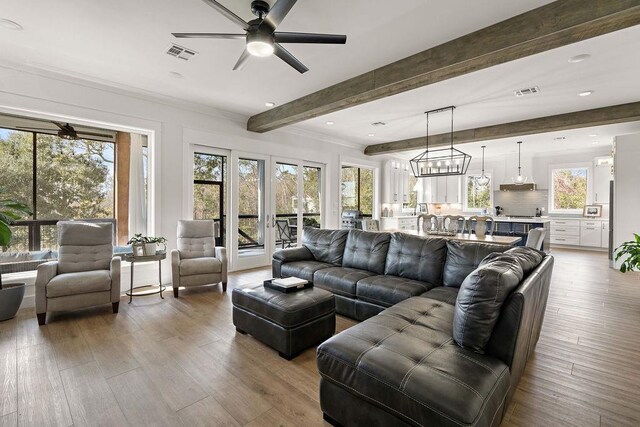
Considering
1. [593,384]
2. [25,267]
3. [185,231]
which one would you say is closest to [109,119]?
[185,231]

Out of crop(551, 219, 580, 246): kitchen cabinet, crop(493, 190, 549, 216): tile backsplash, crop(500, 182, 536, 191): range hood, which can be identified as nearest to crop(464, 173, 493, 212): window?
crop(493, 190, 549, 216): tile backsplash

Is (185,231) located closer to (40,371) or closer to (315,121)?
(40,371)

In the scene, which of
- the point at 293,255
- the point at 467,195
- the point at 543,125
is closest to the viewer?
the point at 293,255

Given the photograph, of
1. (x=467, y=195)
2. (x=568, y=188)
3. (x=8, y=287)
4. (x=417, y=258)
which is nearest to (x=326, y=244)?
(x=417, y=258)

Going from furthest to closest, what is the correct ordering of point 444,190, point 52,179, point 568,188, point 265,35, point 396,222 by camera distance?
1. point 444,190
2. point 396,222
3. point 568,188
4. point 52,179
5. point 265,35

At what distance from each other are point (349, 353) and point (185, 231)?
376 centimetres

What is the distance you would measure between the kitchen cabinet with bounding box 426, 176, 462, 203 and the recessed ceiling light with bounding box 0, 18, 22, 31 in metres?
10.3

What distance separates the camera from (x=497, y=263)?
1986mm

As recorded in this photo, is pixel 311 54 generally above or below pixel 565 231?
above

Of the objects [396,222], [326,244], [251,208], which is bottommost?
[326,244]

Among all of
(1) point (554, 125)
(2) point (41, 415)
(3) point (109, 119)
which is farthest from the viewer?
(1) point (554, 125)

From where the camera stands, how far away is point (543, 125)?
5.48m

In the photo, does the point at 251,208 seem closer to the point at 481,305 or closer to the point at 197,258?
the point at 197,258

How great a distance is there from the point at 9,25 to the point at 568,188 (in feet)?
38.3
